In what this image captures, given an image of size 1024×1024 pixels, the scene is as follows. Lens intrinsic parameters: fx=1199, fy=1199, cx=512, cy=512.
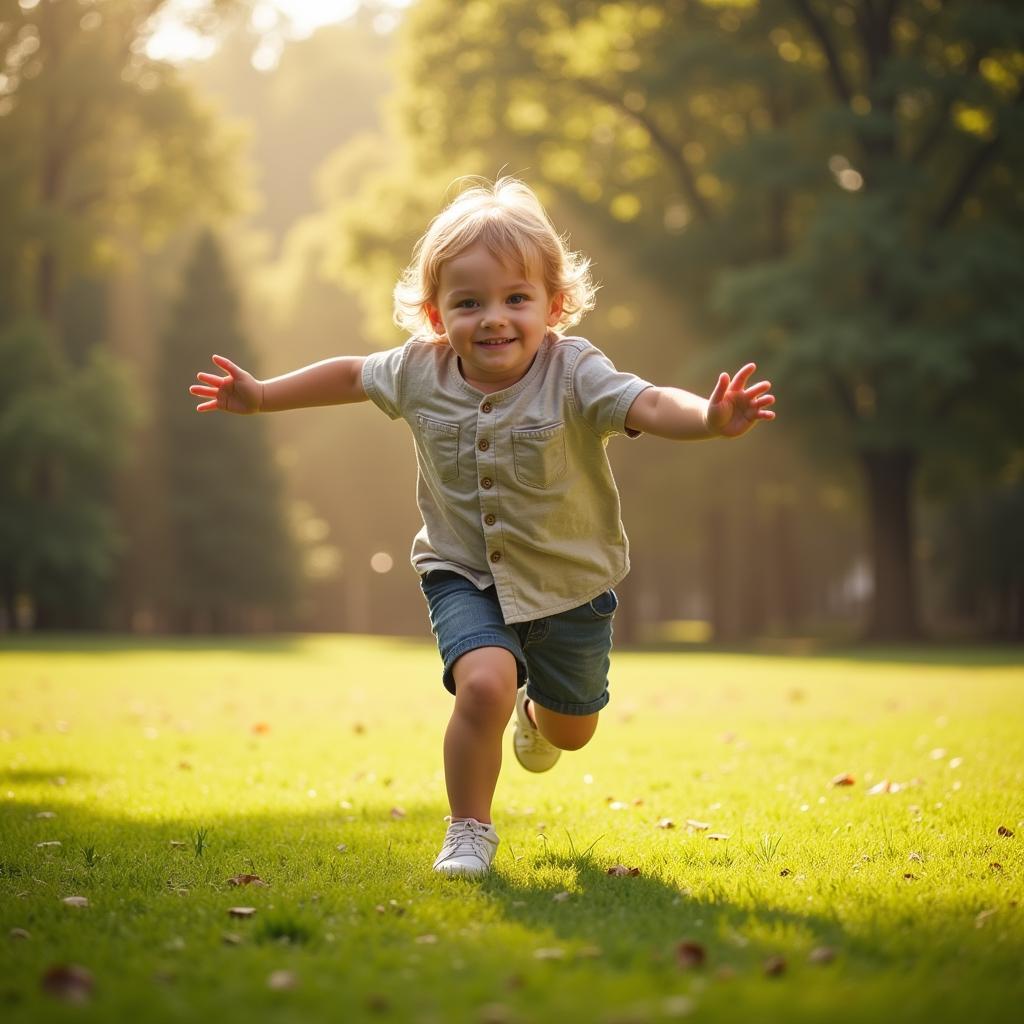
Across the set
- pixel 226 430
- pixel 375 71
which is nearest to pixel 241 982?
pixel 226 430

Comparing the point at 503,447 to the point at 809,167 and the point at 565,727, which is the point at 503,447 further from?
the point at 809,167

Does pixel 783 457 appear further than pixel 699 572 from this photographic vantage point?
No

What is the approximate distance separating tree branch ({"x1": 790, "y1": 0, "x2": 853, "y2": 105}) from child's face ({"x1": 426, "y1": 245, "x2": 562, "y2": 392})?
66.7 feet

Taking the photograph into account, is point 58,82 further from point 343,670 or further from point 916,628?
point 916,628

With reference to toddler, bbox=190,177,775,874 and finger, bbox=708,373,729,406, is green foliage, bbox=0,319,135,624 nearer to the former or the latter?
toddler, bbox=190,177,775,874

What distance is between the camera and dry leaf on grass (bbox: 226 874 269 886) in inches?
140

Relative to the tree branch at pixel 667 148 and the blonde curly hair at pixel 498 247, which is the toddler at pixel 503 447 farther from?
the tree branch at pixel 667 148

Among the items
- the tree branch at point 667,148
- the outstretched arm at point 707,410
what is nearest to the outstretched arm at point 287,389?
the outstretched arm at point 707,410

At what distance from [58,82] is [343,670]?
17482mm

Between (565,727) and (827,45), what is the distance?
825 inches

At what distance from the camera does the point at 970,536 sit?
33.2m

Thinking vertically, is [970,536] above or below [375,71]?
below

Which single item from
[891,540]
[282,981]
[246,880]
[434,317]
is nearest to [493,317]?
[434,317]

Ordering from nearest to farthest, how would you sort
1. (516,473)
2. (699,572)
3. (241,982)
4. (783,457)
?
(241,982) < (516,473) < (783,457) < (699,572)
